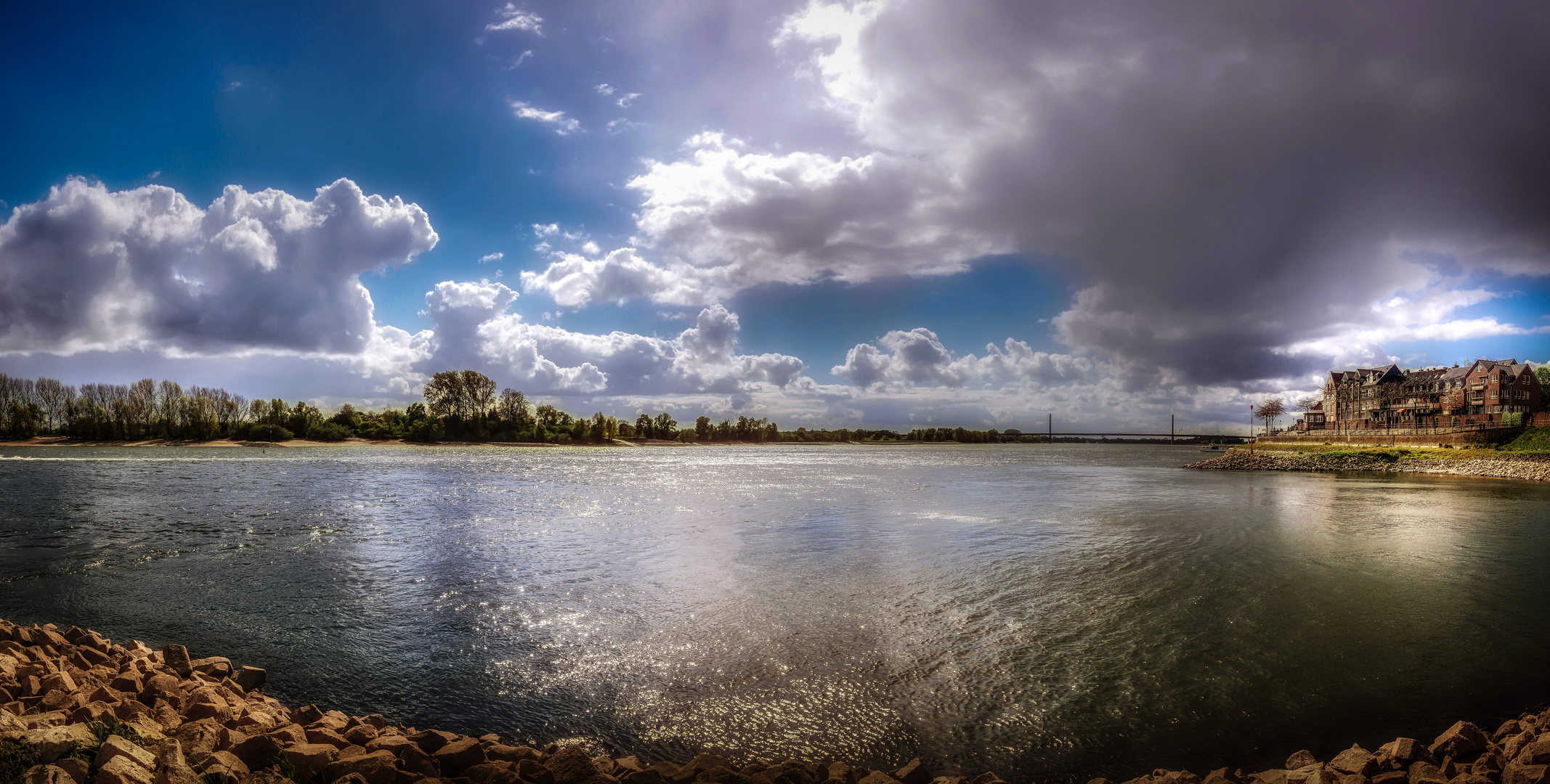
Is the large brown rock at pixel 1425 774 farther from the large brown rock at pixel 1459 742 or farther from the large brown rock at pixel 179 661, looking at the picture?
the large brown rock at pixel 179 661

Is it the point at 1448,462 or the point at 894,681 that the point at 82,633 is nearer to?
the point at 894,681

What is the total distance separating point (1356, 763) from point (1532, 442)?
73.8 meters

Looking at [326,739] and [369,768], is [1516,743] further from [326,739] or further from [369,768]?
[326,739]

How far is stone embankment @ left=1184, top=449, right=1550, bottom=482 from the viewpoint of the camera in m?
44.5

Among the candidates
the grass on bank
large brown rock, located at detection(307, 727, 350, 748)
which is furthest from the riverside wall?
large brown rock, located at detection(307, 727, 350, 748)

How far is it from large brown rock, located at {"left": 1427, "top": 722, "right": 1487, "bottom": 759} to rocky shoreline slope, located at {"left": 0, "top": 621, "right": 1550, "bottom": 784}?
0.01 meters

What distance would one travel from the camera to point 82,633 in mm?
8711

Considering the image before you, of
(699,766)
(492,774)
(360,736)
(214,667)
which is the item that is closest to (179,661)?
(214,667)

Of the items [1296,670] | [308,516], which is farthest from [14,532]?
[1296,670]

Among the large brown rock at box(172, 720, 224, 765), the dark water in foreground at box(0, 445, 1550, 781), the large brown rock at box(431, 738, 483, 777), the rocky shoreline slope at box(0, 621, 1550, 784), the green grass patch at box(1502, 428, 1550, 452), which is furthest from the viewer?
the green grass patch at box(1502, 428, 1550, 452)

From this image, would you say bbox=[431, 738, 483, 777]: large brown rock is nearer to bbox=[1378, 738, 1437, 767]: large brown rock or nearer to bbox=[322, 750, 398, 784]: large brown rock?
bbox=[322, 750, 398, 784]: large brown rock

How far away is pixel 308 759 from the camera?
16.1 ft

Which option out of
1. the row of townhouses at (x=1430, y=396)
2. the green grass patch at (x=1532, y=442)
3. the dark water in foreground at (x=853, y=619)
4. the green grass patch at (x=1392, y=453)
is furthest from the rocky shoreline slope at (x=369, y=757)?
the row of townhouses at (x=1430, y=396)

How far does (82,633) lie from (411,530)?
37.4 ft
